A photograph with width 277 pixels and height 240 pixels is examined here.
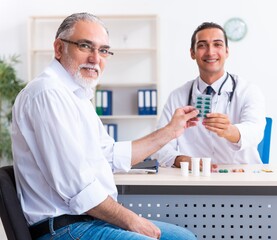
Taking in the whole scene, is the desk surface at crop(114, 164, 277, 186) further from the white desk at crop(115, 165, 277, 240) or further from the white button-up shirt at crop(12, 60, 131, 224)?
the white button-up shirt at crop(12, 60, 131, 224)

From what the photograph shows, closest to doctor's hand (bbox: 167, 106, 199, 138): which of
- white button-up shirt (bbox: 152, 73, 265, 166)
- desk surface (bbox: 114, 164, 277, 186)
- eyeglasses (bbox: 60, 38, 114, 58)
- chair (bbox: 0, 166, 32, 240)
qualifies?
desk surface (bbox: 114, 164, 277, 186)

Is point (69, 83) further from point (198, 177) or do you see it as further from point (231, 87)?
point (231, 87)

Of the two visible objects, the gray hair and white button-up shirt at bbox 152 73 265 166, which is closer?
the gray hair

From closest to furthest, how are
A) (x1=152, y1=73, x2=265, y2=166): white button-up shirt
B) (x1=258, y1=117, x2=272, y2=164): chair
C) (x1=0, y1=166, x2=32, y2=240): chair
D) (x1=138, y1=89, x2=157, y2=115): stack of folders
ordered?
(x1=0, y1=166, x2=32, y2=240): chair
(x1=152, y1=73, x2=265, y2=166): white button-up shirt
(x1=258, y1=117, x2=272, y2=164): chair
(x1=138, y1=89, x2=157, y2=115): stack of folders

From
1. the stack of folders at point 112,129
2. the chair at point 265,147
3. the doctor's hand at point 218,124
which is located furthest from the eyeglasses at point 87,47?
the stack of folders at point 112,129

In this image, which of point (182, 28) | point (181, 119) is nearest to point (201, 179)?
point (181, 119)

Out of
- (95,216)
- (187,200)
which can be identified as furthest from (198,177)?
(95,216)

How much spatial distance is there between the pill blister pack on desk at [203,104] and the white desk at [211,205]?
33cm

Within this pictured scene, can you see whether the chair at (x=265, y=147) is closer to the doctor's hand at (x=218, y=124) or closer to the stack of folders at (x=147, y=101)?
the doctor's hand at (x=218, y=124)

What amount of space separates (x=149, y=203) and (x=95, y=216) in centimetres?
55

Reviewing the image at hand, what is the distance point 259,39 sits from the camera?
19.2ft

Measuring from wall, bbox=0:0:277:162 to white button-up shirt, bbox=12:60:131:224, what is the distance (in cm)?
416

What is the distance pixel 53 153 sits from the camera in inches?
68.1

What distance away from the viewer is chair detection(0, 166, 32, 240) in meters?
1.63
